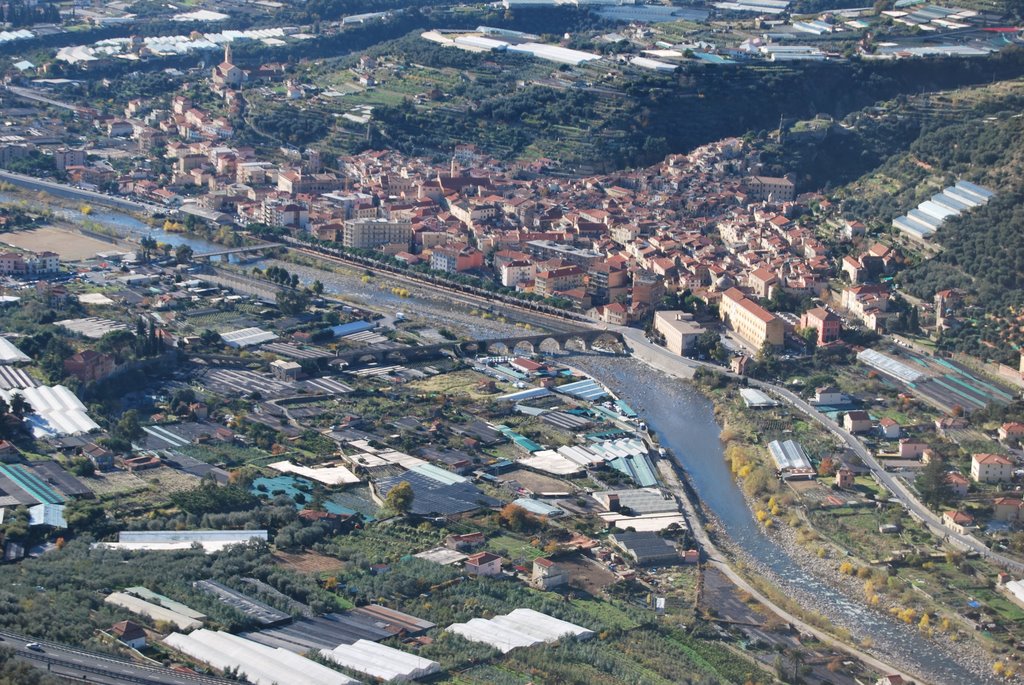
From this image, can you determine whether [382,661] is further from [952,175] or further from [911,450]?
[952,175]

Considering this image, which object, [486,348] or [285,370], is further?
[486,348]

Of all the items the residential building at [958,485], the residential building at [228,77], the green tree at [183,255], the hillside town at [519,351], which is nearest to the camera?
the hillside town at [519,351]

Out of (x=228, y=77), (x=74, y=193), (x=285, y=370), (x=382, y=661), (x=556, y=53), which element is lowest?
(x=74, y=193)

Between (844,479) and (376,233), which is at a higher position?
(844,479)

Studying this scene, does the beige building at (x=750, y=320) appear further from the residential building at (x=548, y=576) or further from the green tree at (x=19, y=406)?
the green tree at (x=19, y=406)

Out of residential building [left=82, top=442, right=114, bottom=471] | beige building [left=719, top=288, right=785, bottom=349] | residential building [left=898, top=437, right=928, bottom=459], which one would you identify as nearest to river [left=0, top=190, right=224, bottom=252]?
beige building [left=719, top=288, right=785, bottom=349]

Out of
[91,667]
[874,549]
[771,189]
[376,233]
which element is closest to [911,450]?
[874,549]

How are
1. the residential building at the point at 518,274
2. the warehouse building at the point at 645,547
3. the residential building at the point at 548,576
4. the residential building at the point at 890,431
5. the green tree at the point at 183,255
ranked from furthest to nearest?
the green tree at the point at 183,255, the residential building at the point at 518,274, the residential building at the point at 890,431, the warehouse building at the point at 645,547, the residential building at the point at 548,576

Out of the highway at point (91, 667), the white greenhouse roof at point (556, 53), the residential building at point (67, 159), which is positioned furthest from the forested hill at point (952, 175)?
the highway at point (91, 667)
